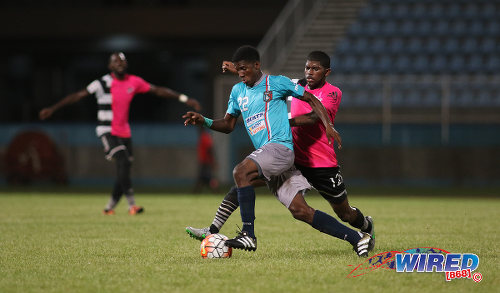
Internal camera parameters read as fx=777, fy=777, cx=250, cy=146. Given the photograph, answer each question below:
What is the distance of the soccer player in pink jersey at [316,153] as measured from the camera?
7.55 meters

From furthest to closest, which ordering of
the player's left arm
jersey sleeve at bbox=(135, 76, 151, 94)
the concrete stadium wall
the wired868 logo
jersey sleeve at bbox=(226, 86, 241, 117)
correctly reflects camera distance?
1. the concrete stadium wall
2. jersey sleeve at bbox=(135, 76, 151, 94)
3. jersey sleeve at bbox=(226, 86, 241, 117)
4. the player's left arm
5. the wired868 logo

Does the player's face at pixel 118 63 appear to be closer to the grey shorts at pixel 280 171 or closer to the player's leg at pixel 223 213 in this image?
the player's leg at pixel 223 213

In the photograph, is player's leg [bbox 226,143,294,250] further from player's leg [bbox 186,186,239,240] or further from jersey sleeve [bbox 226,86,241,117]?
jersey sleeve [bbox 226,86,241,117]

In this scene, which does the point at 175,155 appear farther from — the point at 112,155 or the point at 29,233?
the point at 29,233

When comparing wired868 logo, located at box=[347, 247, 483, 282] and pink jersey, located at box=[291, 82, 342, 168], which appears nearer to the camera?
wired868 logo, located at box=[347, 247, 483, 282]

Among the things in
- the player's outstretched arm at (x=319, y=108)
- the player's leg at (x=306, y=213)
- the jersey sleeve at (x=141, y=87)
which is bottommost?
the player's leg at (x=306, y=213)

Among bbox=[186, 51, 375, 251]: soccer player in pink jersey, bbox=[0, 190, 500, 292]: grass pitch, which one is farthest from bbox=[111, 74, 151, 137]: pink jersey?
bbox=[186, 51, 375, 251]: soccer player in pink jersey

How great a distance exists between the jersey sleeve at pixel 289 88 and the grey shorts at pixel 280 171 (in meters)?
0.51

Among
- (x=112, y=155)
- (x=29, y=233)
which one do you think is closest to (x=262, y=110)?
(x=29, y=233)

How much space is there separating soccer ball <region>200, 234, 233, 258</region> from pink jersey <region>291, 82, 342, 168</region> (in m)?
1.14

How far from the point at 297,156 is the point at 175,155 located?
14820mm

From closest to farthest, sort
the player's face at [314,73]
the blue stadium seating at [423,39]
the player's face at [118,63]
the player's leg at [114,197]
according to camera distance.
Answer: the player's face at [314,73] → the player's face at [118,63] → the player's leg at [114,197] → the blue stadium seating at [423,39]

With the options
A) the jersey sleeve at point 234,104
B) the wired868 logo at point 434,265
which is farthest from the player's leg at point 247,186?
the wired868 logo at point 434,265

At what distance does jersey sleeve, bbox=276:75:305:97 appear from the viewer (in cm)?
720
